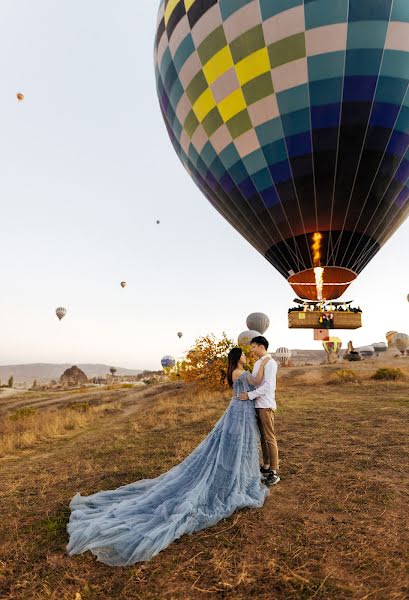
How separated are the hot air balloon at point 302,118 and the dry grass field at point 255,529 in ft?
36.2

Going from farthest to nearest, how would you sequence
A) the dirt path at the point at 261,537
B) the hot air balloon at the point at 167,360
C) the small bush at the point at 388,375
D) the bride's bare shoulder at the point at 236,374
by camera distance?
the hot air balloon at the point at 167,360, the small bush at the point at 388,375, the bride's bare shoulder at the point at 236,374, the dirt path at the point at 261,537

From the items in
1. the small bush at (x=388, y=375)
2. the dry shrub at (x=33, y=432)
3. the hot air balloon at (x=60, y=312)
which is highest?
the hot air balloon at (x=60, y=312)

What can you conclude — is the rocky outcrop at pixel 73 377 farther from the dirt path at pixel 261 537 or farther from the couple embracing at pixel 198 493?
the couple embracing at pixel 198 493

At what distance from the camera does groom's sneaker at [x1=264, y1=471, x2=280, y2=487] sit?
5216 mm

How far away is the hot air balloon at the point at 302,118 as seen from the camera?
14852 millimetres

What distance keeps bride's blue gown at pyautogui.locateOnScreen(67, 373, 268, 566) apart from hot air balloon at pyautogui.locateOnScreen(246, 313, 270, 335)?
167ft

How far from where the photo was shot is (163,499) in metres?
4.73

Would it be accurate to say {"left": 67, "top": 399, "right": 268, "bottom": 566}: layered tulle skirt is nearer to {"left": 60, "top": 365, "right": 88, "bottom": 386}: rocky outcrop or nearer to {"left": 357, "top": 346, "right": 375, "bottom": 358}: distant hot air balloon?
{"left": 60, "top": 365, "right": 88, "bottom": 386}: rocky outcrop

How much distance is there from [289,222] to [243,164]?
3.69 m

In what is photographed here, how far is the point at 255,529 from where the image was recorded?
3980mm

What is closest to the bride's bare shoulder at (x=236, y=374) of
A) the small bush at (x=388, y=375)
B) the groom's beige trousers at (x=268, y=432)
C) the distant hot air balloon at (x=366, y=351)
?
the groom's beige trousers at (x=268, y=432)

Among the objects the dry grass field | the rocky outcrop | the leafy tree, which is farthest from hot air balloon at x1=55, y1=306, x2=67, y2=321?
the dry grass field

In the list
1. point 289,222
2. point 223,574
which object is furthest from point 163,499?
point 289,222

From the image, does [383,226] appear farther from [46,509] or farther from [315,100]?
[46,509]
